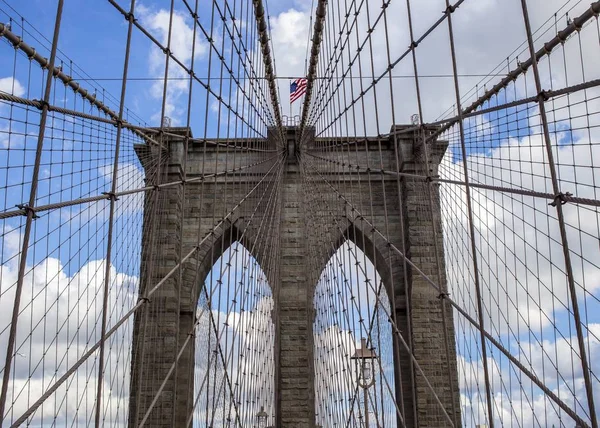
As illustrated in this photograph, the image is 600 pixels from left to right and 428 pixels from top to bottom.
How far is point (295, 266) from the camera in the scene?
14.4 meters

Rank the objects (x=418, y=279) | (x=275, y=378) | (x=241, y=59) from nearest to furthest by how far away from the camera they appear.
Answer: (x=241, y=59) < (x=275, y=378) < (x=418, y=279)

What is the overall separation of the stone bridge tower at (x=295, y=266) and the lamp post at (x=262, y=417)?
0.53 metres

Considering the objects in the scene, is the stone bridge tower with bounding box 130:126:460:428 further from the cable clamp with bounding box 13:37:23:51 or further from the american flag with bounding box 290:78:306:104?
the cable clamp with bounding box 13:37:23:51

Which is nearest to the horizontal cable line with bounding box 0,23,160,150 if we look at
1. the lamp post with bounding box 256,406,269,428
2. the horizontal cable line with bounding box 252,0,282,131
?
the horizontal cable line with bounding box 252,0,282,131

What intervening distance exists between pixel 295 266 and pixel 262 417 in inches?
158

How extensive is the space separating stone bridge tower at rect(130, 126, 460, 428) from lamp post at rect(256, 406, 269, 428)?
20.9 inches

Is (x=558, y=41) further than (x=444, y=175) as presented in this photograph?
No

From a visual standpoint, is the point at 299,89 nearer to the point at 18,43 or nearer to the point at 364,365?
the point at 364,365

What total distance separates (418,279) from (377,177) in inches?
107

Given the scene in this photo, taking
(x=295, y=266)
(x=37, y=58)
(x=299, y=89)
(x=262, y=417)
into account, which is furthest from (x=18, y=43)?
(x=299, y=89)

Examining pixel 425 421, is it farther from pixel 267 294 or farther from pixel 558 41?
pixel 558 41

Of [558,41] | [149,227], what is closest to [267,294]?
[149,227]

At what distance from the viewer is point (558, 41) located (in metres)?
6.52

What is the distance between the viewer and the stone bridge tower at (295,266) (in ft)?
42.1
